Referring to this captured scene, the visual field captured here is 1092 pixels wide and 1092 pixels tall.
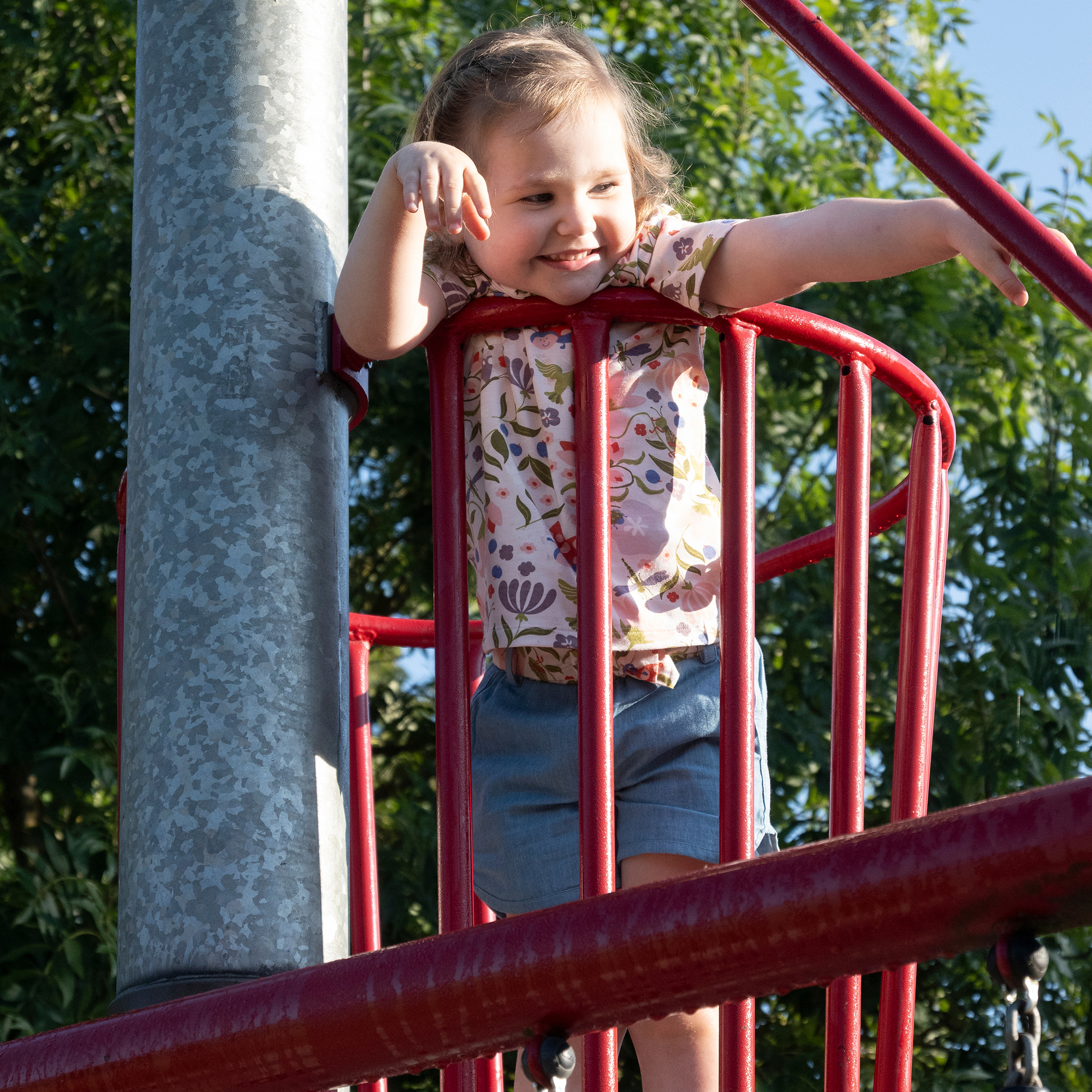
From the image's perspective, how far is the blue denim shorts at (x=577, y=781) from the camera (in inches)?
62.8

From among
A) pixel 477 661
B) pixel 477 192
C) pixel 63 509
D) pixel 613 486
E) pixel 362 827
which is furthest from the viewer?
pixel 63 509

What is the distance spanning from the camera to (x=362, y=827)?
1.99 metres

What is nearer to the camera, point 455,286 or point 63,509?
point 455,286

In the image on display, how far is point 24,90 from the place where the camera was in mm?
4348

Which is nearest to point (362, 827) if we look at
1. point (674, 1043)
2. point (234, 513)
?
point (674, 1043)

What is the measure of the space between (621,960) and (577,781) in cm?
83

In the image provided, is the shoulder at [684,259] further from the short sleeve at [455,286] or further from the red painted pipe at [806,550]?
the red painted pipe at [806,550]

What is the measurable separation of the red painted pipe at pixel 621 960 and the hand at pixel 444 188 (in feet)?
2.26

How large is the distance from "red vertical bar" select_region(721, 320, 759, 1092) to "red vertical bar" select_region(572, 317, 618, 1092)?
0.37 ft

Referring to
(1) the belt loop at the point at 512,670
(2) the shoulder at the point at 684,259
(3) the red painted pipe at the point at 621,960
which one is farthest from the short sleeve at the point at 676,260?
(3) the red painted pipe at the point at 621,960

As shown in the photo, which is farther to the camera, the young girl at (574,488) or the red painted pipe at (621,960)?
the young girl at (574,488)

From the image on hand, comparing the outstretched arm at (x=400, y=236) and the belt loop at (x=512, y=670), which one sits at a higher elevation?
the outstretched arm at (x=400, y=236)

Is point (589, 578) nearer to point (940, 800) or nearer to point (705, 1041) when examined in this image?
point (705, 1041)

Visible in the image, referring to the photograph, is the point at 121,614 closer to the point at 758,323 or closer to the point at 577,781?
the point at 577,781
